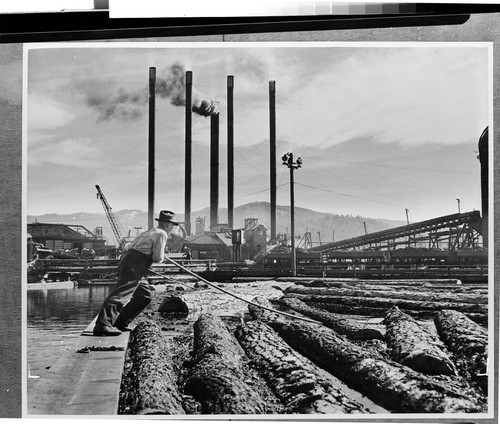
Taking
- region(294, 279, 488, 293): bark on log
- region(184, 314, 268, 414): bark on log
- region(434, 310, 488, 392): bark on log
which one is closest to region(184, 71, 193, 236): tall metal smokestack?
region(184, 314, 268, 414): bark on log

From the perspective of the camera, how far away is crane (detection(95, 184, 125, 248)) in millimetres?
4387

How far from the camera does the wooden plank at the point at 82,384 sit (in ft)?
13.5

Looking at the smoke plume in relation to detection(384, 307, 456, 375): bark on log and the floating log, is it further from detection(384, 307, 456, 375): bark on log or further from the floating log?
Result: detection(384, 307, 456, 375): bark on log

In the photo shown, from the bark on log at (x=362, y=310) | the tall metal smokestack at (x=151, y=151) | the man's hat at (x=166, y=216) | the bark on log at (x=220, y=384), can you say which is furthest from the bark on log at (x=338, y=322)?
the tall metal smokestack at (x=151, y=151)

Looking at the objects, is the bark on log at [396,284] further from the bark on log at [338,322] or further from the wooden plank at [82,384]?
the wooden plank at [82,384]

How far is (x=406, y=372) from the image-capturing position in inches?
158

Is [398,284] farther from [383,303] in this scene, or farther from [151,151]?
[151,151]

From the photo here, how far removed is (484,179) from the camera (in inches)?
173

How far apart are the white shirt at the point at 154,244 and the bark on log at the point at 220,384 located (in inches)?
32.8

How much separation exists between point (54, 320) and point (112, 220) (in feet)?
3.02

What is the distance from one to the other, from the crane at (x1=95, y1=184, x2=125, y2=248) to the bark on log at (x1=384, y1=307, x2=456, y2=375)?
2285 mm

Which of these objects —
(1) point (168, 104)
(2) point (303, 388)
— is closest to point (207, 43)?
(1) point (168, 104)

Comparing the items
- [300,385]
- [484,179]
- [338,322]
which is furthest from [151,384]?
[484,179]

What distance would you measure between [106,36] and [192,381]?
279 cm
